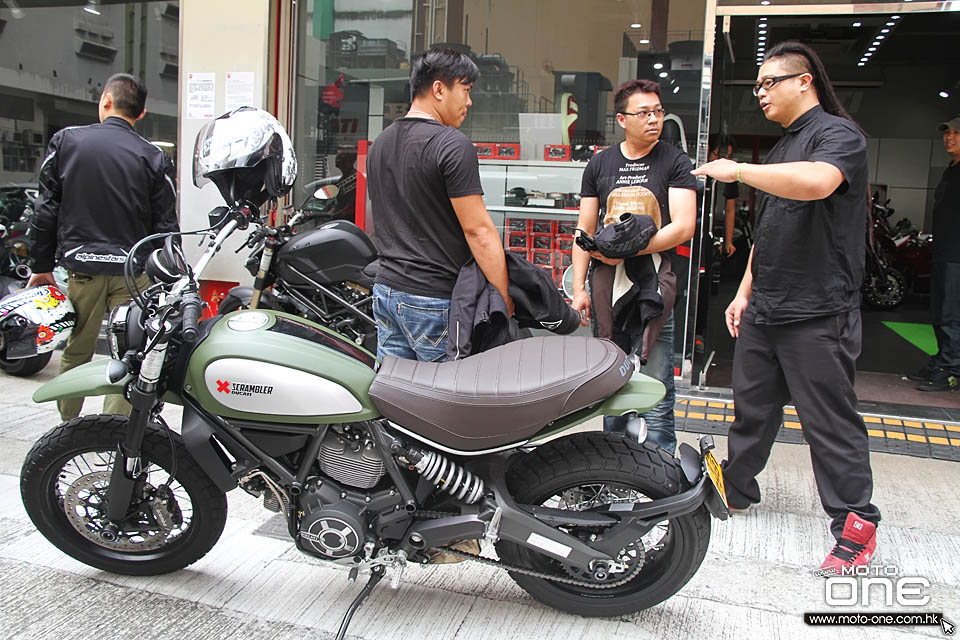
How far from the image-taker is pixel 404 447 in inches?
102

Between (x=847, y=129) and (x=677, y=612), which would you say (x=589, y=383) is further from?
(x=847, y=129)

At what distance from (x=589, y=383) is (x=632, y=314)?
4.64 ft

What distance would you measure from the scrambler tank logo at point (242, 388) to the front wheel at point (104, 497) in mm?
347

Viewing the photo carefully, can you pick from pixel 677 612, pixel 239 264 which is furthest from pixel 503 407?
pixel 239 264

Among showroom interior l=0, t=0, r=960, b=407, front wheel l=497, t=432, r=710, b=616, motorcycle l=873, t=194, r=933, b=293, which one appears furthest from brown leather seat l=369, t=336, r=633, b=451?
Result: motorcycle l=873, t=194, r=933, b=293

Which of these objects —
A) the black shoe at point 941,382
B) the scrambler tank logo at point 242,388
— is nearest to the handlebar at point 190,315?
the scrambler tank logo at point 242,388

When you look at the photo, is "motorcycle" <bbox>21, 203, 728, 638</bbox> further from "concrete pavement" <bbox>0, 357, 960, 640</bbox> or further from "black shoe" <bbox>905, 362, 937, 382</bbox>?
"black shoe" <bbox>905, 362, 937, 382</bbox>

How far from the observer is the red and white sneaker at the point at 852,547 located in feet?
10.3

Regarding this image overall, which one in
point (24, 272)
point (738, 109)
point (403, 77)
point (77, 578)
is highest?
point (738, 109)

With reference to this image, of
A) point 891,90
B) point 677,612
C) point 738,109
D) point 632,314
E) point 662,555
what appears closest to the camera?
point 662,555

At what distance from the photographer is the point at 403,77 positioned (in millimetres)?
6469

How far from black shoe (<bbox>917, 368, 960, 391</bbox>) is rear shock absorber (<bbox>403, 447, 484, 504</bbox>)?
Answer: 511 centimetres

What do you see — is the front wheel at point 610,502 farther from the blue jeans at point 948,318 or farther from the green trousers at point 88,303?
the blue jeans at point 948,318

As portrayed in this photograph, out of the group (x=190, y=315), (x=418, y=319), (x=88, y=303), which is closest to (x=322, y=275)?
(x=88, y=303)
